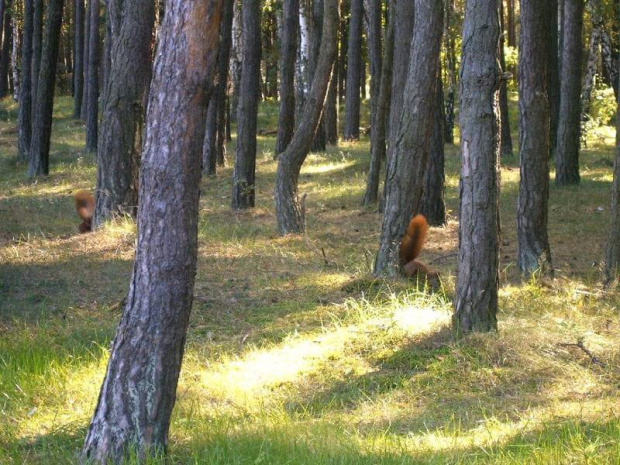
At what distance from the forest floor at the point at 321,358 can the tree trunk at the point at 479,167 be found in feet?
1.22

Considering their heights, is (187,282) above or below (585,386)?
above

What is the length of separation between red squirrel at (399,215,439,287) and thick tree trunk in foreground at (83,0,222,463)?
4.61 meters

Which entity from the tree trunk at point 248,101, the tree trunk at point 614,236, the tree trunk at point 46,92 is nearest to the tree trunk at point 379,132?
the tree trunk at point 248,101

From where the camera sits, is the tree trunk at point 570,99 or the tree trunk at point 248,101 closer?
the tree trunk at point 248,101

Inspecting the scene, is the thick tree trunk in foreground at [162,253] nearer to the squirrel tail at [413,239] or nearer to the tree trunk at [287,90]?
the squirrel tail at [413,239]

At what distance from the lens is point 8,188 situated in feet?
70.4

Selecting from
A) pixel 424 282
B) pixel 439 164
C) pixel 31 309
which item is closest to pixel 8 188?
pixel 439 164

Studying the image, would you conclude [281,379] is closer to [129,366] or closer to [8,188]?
[129,366]

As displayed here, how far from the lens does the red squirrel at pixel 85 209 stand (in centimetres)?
1377

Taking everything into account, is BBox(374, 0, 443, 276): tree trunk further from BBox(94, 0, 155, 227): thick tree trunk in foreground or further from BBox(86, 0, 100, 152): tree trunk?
BBox(86, 0, 100, 152): tree trunk

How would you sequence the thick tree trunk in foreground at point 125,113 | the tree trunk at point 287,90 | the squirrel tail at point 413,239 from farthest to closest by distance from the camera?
the tree trunk at point 287,90 → the thick tree trunk in foreground at point 125,113 → the squirrel tail at point 413,239

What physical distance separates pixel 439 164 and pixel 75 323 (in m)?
7.90

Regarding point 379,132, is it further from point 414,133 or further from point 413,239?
point 413,239

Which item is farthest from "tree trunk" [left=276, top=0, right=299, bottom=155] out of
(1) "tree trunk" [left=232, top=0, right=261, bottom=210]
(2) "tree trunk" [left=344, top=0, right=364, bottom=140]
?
(2) "tree trunk" [left=344, top=0, right=364, bottom=140]
